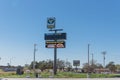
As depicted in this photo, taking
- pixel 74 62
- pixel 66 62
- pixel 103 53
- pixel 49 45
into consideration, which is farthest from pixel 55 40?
pixel 66 62

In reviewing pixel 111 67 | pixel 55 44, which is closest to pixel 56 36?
pixel 55 44

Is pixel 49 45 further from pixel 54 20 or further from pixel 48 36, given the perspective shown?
pixel 54 20

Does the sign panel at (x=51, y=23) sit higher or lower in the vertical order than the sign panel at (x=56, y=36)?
higher

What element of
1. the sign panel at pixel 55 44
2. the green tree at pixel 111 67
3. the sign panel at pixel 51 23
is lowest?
the green tree at pixel 111 67

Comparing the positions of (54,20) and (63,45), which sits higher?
(54,20)

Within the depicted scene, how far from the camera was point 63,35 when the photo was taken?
6388 centimetres

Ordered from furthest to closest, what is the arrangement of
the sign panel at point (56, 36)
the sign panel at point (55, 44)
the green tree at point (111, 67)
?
the green tree at point (111, 67), the sign panel at point (55, 44), the sign panel at point (56, 36)

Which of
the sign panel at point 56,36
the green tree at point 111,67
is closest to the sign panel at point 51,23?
the sign panel at point 56,36

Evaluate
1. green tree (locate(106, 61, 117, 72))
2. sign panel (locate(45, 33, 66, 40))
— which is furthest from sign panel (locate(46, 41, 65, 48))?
green tree (locate(106, 61, 117, 72))

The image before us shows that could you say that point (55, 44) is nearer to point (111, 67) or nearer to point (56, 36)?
point (56, 36)

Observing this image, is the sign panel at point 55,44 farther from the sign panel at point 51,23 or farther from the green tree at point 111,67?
the green tree at point 111,67

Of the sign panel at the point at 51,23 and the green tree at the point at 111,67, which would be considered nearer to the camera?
the sign panel at the point at 51,23

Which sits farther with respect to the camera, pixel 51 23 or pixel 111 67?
pixel 111 67

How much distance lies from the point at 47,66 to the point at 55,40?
7362cm
